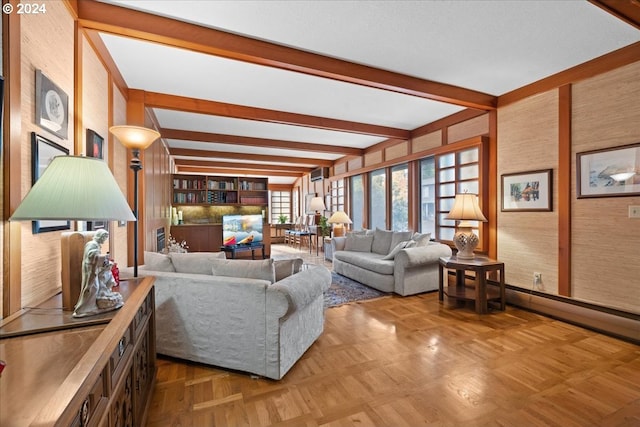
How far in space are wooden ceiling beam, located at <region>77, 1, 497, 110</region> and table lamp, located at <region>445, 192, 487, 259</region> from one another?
4.24 feet

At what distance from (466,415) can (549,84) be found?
356 cm

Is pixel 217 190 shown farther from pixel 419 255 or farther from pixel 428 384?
pixel 428 384

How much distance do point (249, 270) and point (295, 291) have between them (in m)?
0.44

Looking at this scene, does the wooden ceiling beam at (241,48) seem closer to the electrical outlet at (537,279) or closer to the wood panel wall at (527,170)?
the wood panel wall at (527,170)

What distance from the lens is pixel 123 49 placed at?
2.71 meters

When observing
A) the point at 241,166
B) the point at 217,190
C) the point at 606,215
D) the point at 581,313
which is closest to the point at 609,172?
the point at 606,215

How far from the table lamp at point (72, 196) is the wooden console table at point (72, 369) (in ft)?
0.98

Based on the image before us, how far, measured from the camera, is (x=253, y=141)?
19.8 ft

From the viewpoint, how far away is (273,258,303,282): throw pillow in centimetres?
251

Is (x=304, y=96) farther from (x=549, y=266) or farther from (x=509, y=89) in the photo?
(x=549, y=266)

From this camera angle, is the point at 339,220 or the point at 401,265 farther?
the point at 339,220

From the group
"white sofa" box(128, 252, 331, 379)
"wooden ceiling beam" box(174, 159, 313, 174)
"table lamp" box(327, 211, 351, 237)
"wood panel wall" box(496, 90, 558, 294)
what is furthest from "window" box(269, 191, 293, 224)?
"white sofa" box(128, 252, 331, 379)

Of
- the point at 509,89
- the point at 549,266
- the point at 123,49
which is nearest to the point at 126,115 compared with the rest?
the point at 123,49

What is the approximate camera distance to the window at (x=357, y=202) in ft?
24.3
